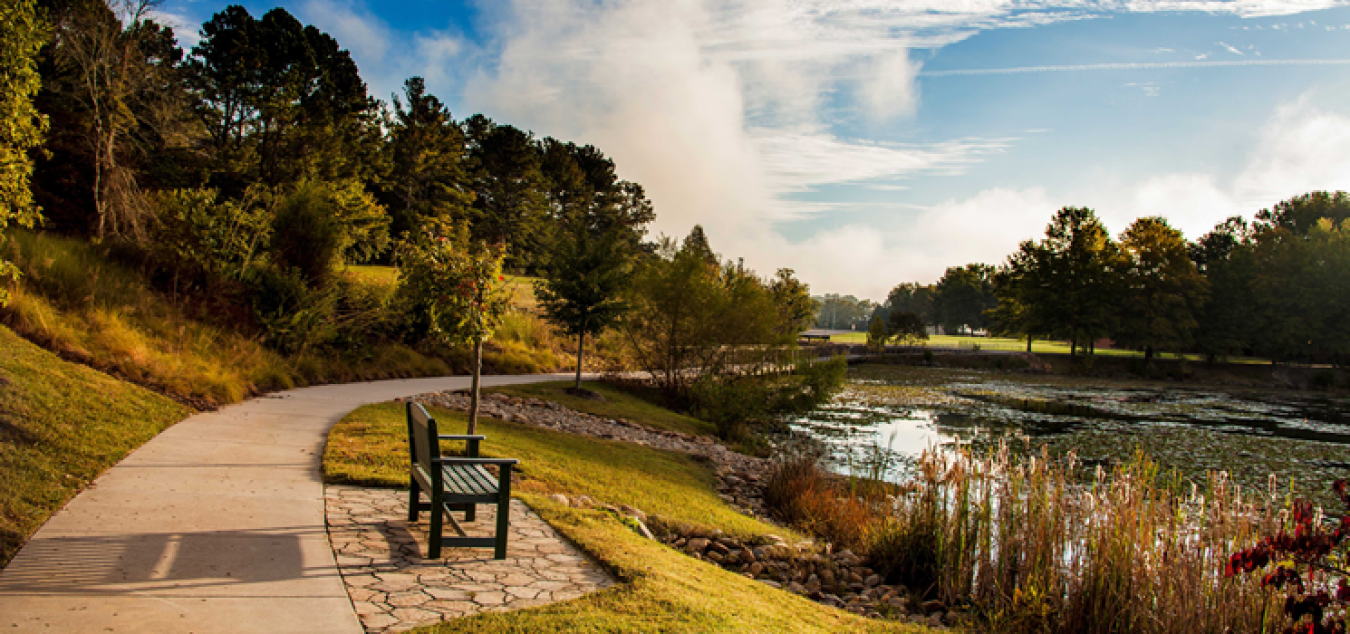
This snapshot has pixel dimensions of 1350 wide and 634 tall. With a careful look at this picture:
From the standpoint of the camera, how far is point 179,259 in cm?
1523

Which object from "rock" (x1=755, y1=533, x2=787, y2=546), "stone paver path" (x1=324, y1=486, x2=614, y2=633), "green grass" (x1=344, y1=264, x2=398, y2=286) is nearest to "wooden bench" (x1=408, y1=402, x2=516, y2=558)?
"stone paver path" (x1=324, y1=486, x2=614, y2=633)

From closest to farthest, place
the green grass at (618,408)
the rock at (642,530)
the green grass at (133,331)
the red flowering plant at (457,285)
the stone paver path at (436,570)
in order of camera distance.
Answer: the stone paver path at (436,570), the rock at (642,530), the red flowering plant at (457,285), the green grass at (133,331), the green grass at (618,408)

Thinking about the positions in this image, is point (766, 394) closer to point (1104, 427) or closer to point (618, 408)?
point (618, 408)

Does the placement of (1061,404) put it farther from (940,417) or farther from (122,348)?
(122,348)

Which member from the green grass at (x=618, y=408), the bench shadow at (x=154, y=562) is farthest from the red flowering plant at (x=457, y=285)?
the green grass at (x=618, y=408)

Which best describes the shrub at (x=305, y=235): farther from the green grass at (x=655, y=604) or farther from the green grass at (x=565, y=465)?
the green grass at (x=655, y=604)

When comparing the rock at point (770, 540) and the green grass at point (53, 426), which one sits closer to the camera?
the green grass at point (53, 426)

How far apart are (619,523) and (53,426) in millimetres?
5908

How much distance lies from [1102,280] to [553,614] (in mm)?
59901

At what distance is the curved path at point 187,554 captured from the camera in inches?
141

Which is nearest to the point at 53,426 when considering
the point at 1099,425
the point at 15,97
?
the point at 15,97

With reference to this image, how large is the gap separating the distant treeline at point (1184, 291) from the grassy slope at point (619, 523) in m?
52.0

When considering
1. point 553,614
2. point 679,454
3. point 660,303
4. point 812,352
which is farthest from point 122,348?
point 812,352

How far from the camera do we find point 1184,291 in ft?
172
